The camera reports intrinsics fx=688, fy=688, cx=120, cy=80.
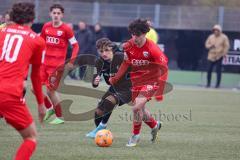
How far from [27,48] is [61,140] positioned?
3.22 m

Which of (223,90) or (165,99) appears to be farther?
(223,90)

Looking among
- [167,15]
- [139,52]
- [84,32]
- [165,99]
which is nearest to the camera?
[139,52]

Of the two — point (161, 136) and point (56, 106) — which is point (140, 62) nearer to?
point (161, 136)

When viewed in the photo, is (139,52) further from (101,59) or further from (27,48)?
(27,48)

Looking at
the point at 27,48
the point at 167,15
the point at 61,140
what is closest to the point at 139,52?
the point at 61,140

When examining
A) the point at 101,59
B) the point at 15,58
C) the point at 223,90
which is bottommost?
the point at 223,90

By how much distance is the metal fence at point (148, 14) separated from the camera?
929 inches

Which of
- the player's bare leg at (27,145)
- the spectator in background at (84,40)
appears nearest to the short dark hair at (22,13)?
the player's bare leg at (27,145)

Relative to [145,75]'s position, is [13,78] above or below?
above

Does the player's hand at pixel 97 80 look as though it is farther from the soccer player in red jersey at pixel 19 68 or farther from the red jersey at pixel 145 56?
the soccer player in red jersey at pixel 19 68

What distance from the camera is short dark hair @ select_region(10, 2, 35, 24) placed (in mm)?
6496

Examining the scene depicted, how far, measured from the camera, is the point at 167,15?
23609 millimetres

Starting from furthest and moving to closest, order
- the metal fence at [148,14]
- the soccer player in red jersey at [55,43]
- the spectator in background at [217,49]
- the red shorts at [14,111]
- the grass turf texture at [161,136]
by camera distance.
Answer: the metal fence at [148,14] → the spectator in background at [217,49] → the soccer player in red jersey at [55,43] → the grass turf texture at [161,136] → the red shorts at [14,111]

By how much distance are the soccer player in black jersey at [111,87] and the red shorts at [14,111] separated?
3.42m
